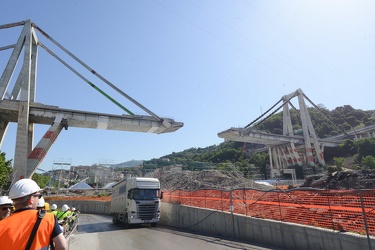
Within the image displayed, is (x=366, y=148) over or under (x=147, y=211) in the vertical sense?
over

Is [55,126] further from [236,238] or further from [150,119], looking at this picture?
[236,238]

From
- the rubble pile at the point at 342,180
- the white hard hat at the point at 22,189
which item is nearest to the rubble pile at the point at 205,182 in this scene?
the rubble pile at the point at 342,180

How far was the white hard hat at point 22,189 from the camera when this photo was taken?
91.0 inches

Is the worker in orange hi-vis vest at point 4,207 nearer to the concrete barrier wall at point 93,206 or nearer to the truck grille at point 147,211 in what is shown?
the truck grille at point 147,211

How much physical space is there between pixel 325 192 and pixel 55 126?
28461mm

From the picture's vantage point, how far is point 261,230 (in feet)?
31.5

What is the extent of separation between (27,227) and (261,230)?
925 centimetres

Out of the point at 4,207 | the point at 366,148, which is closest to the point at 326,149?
the point at 366,148

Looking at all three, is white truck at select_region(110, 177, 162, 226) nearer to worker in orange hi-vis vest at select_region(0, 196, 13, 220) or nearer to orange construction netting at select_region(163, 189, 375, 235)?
orange construction netting at select_region(163, 189, 375, 235)

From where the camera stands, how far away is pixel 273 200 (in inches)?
→ 384

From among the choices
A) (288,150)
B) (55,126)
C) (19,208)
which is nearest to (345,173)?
(19,208)

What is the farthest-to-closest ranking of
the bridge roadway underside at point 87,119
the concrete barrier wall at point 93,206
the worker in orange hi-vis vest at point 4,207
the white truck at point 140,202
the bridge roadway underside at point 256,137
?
the bridge roadway underside at point 256,137
the concrete barrier wall at point 93,206
the bridge roadway underside at point 87,119
the white truck at point 140,202
the worker in orange hi-vis vest at point 4,207

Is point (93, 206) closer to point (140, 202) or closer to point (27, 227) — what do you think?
point (140, 202)

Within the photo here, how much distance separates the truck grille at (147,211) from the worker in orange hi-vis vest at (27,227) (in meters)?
14.3
